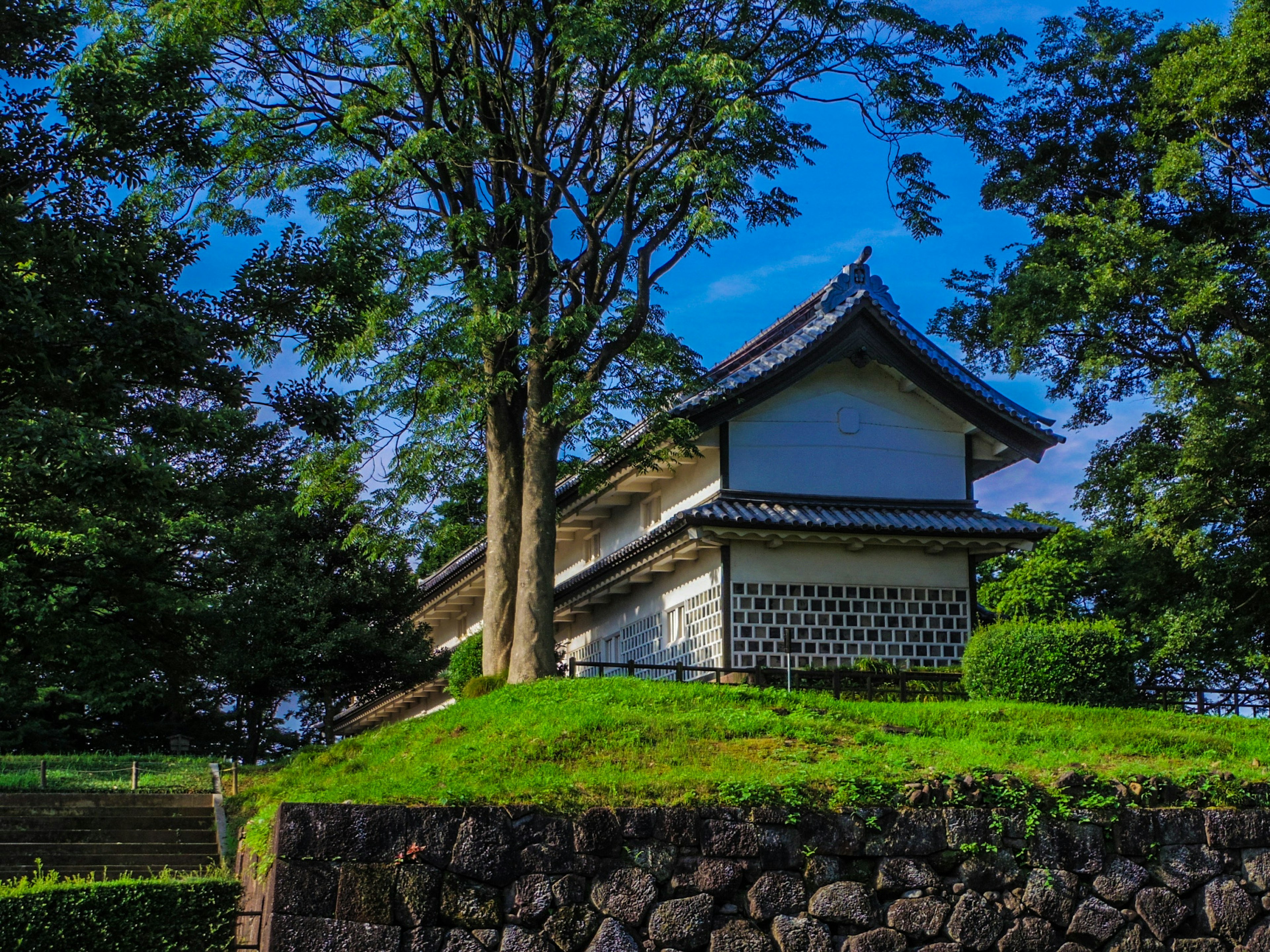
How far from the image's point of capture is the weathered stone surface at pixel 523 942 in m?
11.0

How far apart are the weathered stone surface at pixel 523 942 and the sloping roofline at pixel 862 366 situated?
39.8 ft

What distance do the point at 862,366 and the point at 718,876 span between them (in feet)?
50.0

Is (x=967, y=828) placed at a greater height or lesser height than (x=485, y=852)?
greater

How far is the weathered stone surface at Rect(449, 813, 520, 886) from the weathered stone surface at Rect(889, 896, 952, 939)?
3707 mm

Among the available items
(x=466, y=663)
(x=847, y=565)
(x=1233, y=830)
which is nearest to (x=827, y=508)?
(x=847, y=565)

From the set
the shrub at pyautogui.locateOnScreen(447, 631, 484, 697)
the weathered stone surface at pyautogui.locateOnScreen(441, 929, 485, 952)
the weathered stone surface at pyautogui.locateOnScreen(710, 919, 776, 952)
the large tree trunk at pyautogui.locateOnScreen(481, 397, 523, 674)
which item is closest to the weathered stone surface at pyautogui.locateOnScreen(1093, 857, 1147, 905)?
the weathered stone surface at pyautogui.locateOnScreen(710, 919, 776, 952)

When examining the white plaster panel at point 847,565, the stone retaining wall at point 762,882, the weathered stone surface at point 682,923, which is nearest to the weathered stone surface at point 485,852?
the stone retaining wall at point 762,882

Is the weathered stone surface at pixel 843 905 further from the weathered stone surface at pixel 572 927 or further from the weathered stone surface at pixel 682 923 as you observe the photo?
the weathered stone surface at pixel 572 927

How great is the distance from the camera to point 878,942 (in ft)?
38.3

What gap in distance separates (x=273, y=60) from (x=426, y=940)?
17871 millimetres

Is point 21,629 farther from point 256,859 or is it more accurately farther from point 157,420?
point 256,859

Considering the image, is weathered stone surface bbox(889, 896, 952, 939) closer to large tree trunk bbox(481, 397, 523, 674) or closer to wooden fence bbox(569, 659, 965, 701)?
wooden fence bbox(569, 659, 965, 701)

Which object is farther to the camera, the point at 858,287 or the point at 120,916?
the point at 858,287

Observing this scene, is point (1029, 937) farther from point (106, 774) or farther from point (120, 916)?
point (106, 774)
